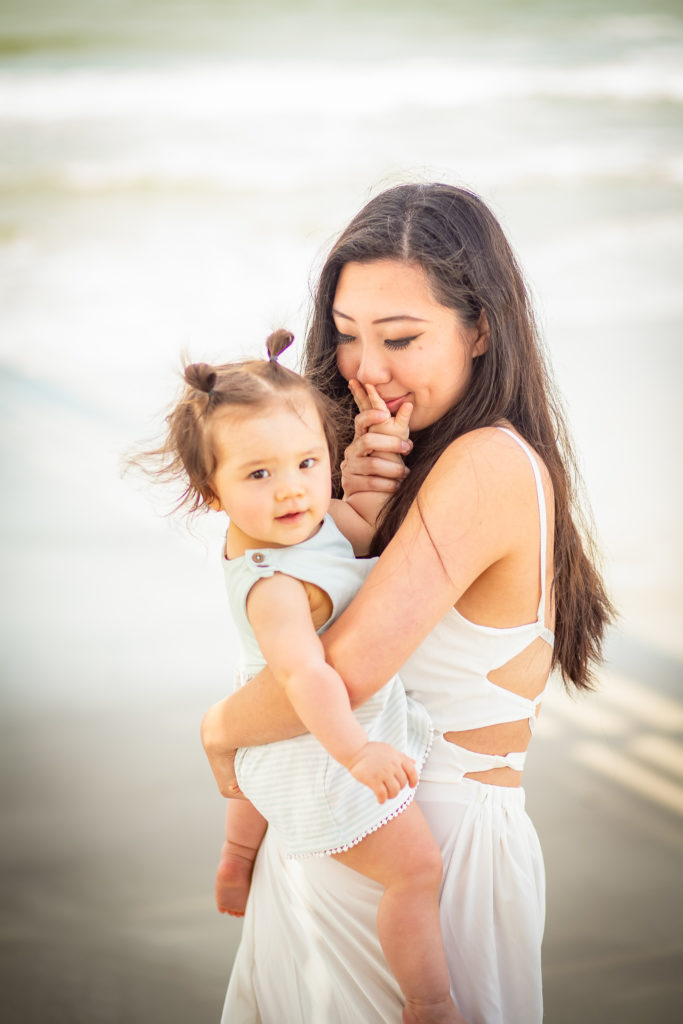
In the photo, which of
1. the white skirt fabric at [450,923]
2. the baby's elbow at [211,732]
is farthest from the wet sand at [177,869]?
the baby's elbow at [211,732]

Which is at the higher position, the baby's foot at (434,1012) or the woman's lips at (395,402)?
the woman's lips at (395,402)

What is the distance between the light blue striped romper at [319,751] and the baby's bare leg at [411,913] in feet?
0.10

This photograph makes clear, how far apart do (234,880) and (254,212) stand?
357 centimetres

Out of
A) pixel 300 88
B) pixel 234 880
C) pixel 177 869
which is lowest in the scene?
pixel 177 869

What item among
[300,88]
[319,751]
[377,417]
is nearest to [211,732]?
[319,751]

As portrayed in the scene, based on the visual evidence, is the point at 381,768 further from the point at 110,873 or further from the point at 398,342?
the point at 110,873

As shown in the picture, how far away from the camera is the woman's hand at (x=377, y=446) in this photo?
1.56 metres

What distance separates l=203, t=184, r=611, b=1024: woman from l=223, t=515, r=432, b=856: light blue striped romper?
0.04 meters

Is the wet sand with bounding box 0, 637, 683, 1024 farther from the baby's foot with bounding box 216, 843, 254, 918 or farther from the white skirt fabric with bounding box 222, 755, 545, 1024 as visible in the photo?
the white skirt fabric with bounding box 222, 755, 545, 1024

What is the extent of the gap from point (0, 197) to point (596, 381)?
9.29ft

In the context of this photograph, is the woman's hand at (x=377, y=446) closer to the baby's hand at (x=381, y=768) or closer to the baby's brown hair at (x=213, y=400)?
the baby's brown hair at (x=213, y=400)

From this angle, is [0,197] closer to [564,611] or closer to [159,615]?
[159,615]

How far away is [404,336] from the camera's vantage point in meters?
1.53

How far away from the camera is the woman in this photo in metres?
1.37
